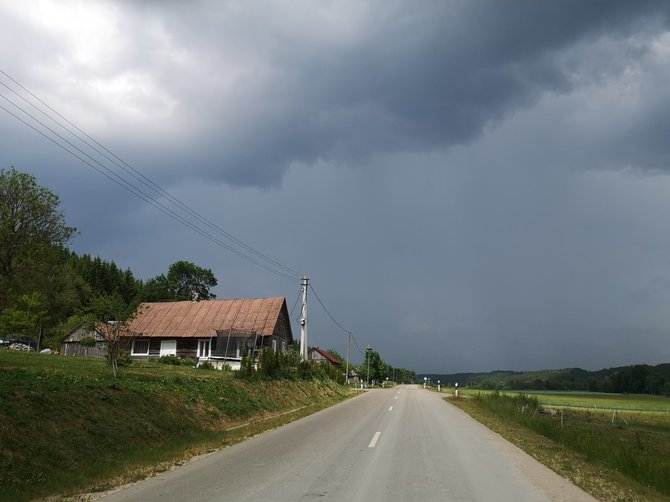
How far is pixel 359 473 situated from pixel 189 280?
10113cm

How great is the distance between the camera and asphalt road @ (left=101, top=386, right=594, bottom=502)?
7.64 m

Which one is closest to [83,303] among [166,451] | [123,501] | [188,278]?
[188,278]

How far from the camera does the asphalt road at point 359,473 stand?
7641 mm

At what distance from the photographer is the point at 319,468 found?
970cm

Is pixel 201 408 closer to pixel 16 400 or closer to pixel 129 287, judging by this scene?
pixel 16 400

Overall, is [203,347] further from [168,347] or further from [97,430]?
[97,430]

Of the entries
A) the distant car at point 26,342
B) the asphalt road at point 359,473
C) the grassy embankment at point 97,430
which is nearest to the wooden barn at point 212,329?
the distant car at point 26,342

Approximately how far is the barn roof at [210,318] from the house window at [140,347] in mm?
1158

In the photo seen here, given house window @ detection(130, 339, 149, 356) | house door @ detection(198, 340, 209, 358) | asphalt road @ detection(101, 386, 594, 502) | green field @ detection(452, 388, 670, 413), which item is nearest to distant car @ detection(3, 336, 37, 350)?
house window @ detection(130, 339, 149, 356)

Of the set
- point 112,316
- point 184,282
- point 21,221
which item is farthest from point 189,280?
point 112,316

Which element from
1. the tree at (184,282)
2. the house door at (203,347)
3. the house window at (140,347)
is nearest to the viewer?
the house door at (203,347)

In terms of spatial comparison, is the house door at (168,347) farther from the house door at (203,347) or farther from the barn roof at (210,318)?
the house door at (203,347)

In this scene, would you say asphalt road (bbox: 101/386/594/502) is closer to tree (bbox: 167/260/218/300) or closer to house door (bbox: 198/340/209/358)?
house door (bbox: 198/340/209/358)

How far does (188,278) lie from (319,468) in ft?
330
